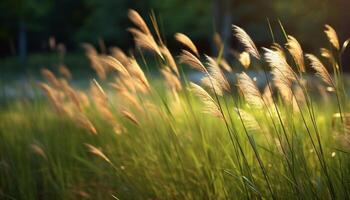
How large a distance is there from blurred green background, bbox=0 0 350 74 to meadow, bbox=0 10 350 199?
47.3 feet

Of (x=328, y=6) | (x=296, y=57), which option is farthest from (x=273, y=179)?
(x=328, y=6)

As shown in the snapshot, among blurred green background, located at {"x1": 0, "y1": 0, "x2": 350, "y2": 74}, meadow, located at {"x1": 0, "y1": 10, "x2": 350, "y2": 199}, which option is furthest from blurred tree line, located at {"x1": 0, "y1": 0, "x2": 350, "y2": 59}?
meadow, located at {"x1": 0, "y1": 10, "x2": 350, "y2": 199}

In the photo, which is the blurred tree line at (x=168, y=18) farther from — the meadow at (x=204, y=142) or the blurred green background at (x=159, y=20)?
the meadow at (x=204, y=142)

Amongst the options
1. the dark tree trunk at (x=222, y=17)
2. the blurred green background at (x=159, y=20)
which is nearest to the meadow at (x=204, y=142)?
the dark tree trunk at (x=222, y=17)

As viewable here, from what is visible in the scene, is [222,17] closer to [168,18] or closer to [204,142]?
[168,18]

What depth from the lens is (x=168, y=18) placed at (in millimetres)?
28156

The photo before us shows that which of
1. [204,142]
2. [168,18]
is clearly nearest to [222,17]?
[168,18]

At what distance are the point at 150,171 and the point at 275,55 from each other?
119 centimetres

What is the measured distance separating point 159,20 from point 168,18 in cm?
59

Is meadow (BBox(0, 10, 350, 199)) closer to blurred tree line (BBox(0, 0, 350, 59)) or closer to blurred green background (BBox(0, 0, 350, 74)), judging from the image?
blurred green background (BBox(0, 0, 350, 74))

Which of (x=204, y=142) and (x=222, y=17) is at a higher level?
(x=204, y=142)

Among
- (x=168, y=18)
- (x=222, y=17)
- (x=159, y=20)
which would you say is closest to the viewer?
(x=222, y=17)

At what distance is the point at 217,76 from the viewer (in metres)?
2.38

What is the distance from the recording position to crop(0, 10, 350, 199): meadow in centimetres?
246
